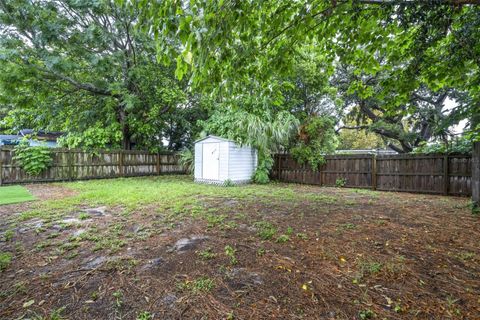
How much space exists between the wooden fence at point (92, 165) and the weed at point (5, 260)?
7202 millimetres

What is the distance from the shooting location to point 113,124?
10555 mm

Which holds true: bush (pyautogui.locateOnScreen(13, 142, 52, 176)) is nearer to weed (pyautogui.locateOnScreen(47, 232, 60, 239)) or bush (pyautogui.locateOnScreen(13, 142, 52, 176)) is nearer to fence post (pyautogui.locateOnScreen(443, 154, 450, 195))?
weed (pyautogui.locateOnScreen(47, 232, 60, 239))

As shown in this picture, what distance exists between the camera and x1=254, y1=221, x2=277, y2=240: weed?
303 centimetres

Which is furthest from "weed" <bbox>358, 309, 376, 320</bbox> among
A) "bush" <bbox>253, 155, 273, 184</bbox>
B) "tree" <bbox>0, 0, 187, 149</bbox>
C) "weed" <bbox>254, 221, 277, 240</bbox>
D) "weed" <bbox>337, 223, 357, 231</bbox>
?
"tree" <bbox>0, 0, 187, 149</bbox>

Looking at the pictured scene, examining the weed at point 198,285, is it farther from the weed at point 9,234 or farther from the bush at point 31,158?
the bush at point 31,158

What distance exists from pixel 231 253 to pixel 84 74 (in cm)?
1090

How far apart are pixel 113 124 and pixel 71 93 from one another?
7.15 feet

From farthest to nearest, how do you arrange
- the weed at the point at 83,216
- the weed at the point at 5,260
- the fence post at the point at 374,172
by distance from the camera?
1. the fence post at the point at 374,172
2. the weed at the point at 83,216
3. the weed at the point at 5,260

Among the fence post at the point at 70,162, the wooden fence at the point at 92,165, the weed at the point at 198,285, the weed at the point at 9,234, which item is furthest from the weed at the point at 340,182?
the fence post at the point at 70,162

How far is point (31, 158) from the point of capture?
8.11m

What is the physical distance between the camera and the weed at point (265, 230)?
119 inches

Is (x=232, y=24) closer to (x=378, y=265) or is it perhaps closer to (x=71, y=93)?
(x=378, y=265)

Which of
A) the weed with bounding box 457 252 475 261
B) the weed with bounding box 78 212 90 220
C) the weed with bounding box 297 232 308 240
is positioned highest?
the weed with bounding box 78 212 90 220

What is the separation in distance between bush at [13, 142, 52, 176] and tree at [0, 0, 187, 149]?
1595mm
